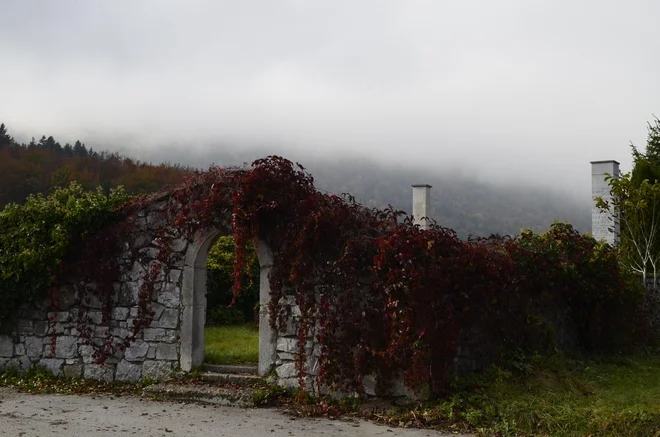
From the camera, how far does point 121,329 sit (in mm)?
9352

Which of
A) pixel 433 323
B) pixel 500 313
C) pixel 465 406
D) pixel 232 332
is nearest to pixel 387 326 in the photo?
pixel 433 323

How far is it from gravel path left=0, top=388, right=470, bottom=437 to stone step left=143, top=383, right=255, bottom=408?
0.20 meters

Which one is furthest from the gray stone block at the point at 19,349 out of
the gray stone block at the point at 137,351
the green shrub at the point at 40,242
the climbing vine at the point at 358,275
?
the gray stone block at the point at 137,351

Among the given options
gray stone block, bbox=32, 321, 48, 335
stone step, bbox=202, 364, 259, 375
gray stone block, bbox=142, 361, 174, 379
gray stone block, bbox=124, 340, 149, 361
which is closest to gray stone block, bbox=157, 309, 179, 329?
gray stone block, bbox=124, 340, 149, 361

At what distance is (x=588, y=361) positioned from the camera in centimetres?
983

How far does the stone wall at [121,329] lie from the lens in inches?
360

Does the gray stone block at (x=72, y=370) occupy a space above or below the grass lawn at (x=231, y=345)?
below

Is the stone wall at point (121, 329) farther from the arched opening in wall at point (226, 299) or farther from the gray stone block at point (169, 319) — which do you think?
the arched opening in wall at point (226, 299)

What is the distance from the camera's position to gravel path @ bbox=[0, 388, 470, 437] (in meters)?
6.66

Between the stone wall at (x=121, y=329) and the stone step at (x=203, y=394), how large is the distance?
487 mm

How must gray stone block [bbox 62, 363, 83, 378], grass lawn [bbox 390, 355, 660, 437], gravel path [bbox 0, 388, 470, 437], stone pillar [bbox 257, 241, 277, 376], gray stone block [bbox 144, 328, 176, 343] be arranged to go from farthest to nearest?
gray stone block [bbox 62, 363, 83, 378], gray stone block [bbox 144, 328, 176, 343], stone pillar [bbox 257, 241, 277, 376], gravel path [bbox 0, 388, 470, 437], grass lawn [bbox 390, 355, 660, 437]

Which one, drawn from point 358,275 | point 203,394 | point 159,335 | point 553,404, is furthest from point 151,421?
point 553,404

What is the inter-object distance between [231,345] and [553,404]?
6.09 m

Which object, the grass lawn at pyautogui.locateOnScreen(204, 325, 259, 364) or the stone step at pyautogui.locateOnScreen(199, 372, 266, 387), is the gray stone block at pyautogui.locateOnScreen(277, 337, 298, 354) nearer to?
the stone step at pyautogui.locateOnScreen(199, 372, 266, 387)
